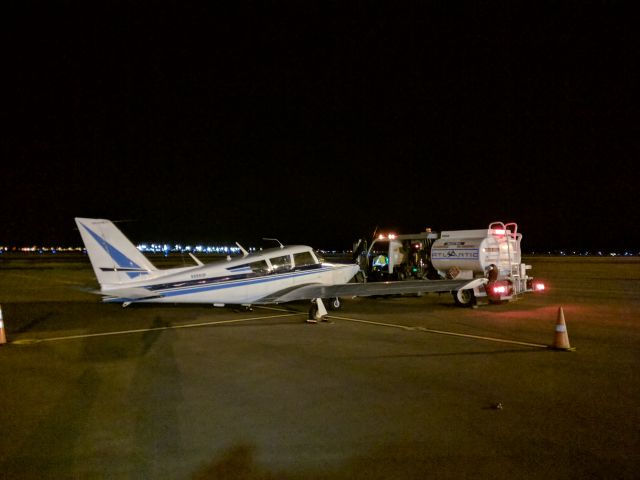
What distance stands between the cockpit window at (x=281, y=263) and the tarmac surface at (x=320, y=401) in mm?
2341

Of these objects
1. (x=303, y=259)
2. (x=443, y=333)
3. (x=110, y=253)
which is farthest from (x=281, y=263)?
(x=443, y=333)

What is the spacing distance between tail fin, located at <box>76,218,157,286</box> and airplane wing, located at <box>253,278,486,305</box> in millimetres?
3657

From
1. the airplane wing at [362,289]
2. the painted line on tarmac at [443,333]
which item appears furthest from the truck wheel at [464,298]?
the painted line on tarmac at [443,333]

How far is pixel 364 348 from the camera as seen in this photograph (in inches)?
382

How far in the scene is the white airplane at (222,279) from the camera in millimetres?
12273

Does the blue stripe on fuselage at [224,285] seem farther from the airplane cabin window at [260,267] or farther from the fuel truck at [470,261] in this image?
the fuel truck at [470,261]

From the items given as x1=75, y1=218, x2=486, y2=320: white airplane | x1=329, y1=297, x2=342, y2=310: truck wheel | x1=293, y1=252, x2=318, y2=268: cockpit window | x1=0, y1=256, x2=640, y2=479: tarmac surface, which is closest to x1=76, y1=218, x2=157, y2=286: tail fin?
x1=75, y1=218, x2=486, y2=320: white airplane

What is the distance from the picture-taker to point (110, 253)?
1227cm

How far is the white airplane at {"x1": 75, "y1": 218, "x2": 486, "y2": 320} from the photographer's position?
40.3 feet

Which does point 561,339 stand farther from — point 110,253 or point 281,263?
point 110,253

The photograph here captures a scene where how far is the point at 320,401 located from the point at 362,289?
7.12 metres

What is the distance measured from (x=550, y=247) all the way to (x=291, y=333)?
202191mm

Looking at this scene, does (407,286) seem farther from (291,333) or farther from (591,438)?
(591,438)

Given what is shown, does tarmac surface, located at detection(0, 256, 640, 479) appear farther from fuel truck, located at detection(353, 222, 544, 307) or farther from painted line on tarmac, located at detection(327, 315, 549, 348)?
fuel truck, located at detection(353, 222, 544, 307)
